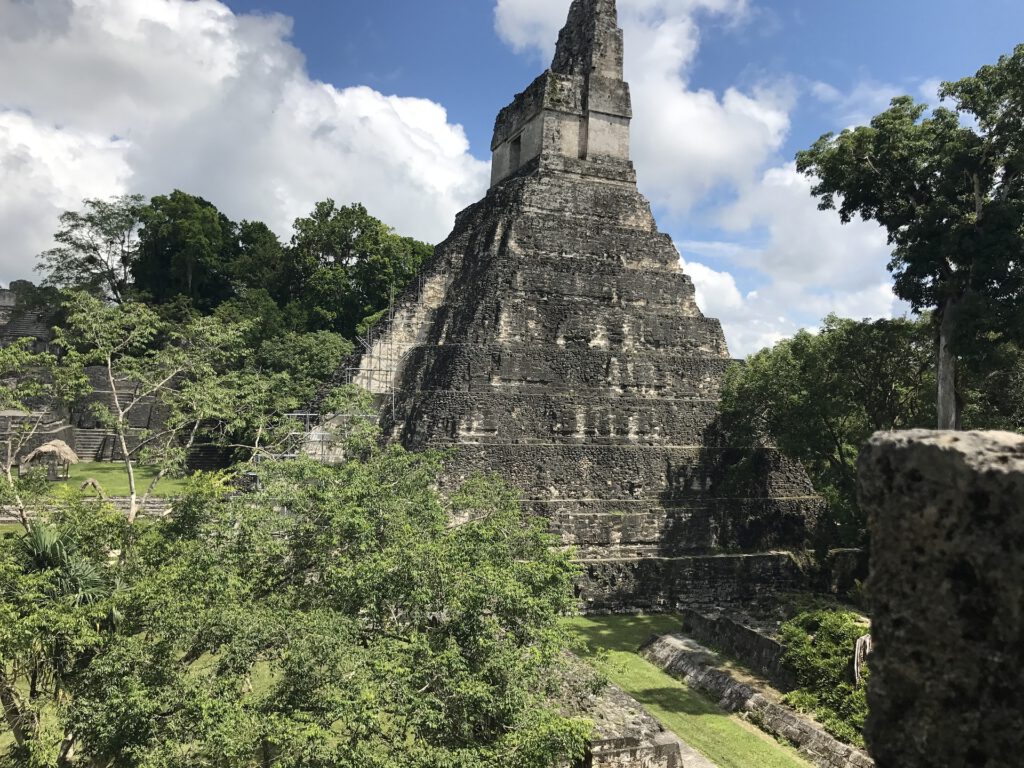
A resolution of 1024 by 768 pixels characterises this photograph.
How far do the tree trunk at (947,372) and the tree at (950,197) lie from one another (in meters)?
0.02

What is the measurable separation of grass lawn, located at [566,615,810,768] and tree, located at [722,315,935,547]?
5.59 metres

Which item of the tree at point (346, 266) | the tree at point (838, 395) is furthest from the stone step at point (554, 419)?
the tree at point (346, 266)

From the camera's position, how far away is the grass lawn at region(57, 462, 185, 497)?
936 inches

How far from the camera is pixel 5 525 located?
18969mm

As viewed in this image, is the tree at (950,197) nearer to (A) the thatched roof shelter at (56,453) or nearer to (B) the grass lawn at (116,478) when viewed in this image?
(B) the grass lawn at (116,478)

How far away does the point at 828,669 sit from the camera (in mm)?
10727

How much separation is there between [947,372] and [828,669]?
697cm

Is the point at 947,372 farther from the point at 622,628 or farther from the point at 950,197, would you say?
the point at 622,628

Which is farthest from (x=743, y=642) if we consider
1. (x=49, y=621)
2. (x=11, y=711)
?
(x=11, y=711)

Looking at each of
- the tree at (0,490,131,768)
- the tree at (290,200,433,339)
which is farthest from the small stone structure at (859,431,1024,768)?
the tree at (290,200,433,339)

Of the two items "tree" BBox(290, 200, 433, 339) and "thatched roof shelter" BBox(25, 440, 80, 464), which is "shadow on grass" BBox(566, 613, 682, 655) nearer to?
"thatched roof shelter" BBox(25, 440, 80, 464)

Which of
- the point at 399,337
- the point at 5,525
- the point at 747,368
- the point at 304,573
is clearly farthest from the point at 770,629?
the point at 5,525

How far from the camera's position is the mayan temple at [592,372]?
16797mm

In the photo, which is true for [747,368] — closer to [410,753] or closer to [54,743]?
[410,753]
